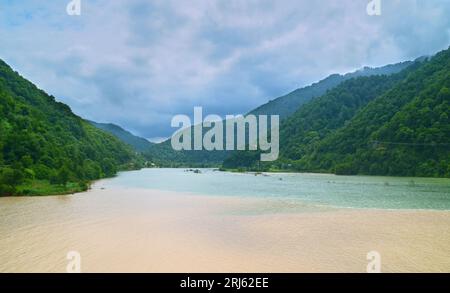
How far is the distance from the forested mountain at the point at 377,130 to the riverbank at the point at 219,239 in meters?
48.7

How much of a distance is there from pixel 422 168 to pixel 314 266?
6110cm

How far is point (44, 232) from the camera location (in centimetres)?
1694

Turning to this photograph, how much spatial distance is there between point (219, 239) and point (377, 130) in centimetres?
7607

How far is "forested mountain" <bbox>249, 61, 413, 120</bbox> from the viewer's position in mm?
174250

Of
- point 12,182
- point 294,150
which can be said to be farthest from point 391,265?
point 294,150

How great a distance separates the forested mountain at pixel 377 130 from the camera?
68.2m

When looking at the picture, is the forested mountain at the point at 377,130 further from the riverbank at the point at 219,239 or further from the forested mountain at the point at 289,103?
the riverbank at the point at 219,239

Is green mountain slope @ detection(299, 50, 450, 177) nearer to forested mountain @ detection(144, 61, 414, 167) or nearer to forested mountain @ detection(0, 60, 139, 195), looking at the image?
forested mountain @ detection(0, 60, 139, 195)

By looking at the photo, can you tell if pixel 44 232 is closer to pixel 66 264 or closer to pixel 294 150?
pixel 66 264

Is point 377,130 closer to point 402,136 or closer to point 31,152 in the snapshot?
point 402,136

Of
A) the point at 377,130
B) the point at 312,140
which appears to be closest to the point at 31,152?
the point at 377,130

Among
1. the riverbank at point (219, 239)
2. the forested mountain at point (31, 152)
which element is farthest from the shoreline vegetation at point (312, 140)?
the riverbank at point (219, 239)

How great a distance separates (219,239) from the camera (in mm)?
15570

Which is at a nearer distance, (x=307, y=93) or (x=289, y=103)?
(x=289, y=103)
